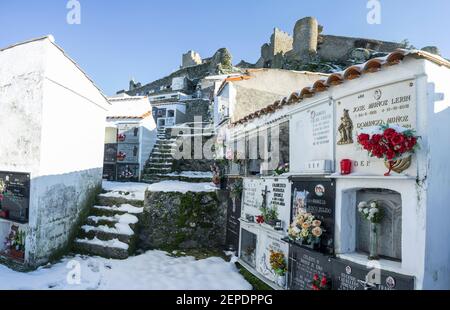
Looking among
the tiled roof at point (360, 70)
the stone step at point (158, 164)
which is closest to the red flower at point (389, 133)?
the tiled roof at point (360, 70)

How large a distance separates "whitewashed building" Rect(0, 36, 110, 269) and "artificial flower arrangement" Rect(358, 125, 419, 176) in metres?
9.01

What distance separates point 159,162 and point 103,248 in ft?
23.8

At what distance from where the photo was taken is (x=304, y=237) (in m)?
6.07

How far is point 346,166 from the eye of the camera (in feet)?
17.6

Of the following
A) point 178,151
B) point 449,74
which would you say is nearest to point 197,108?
point 178,151

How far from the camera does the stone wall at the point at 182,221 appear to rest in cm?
1090

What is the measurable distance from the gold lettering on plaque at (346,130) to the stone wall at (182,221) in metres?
6.45

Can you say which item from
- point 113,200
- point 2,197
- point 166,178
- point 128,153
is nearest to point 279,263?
point 113,200

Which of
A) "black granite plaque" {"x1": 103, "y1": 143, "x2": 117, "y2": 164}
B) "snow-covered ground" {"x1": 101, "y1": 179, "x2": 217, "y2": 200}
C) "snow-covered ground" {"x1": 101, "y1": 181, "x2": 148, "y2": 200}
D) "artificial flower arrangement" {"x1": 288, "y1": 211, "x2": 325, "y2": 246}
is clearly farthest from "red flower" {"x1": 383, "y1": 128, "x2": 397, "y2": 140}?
"black granite plaque" {"x1": 103, "y1": 143, "x2": 117, "y2": 164}

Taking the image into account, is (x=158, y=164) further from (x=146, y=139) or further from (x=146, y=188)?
(x=146, y=188)

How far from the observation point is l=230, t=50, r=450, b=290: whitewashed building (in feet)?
14.3

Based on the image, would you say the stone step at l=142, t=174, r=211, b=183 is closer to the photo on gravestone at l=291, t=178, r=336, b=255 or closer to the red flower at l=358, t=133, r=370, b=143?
the photo on gravestone at l=291, t=178, r=336, b=255

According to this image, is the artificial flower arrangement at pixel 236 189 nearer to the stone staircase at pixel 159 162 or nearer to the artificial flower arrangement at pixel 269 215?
the artificial flower arrangement at pixel 269 215
